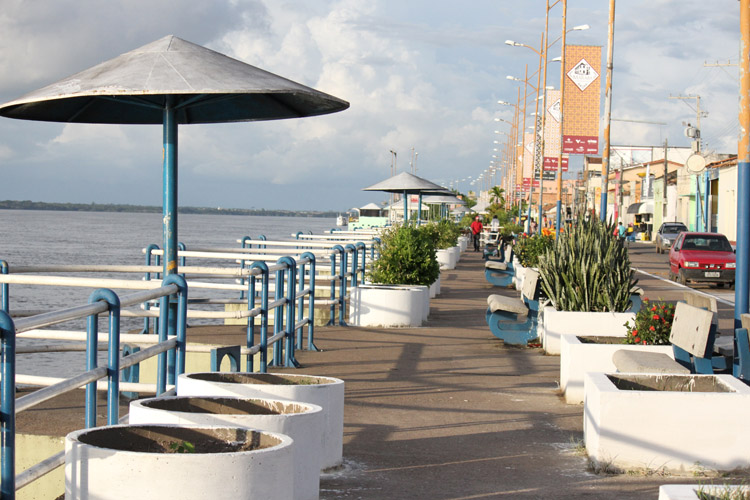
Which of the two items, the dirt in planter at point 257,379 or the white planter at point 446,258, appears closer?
the dirt in planter at point 257,379

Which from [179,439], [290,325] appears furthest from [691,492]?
[290,325]

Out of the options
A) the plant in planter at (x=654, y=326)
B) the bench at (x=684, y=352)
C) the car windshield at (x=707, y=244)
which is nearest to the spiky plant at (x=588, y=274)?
the plant in planter at (x=654, y=326)

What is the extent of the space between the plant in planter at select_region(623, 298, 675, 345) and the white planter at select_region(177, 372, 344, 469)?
3880 mm

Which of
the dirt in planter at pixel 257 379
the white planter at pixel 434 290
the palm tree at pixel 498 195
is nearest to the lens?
the dirt in planter at pixel 257 379

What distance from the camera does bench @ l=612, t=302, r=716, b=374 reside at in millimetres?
7338

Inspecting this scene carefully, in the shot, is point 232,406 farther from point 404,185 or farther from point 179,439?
point 404,185

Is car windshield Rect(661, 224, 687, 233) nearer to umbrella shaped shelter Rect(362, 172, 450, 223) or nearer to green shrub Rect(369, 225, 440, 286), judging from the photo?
umbrella shaped shelter Rect(362, 172, 450, 223)

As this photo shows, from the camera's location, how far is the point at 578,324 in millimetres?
11242

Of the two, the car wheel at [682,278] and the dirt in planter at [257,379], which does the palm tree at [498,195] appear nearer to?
the car wheel at [682,278]

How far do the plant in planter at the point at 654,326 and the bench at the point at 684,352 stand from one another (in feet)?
1.91

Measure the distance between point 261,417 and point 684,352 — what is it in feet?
15.1

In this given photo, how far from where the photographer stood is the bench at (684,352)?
734cm

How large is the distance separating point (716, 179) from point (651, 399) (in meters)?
56.9

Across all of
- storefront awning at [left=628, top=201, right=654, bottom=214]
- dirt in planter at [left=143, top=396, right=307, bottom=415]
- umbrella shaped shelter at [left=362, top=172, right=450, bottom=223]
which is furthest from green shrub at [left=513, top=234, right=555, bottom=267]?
storefront awning at [left=628, top=201, right=654, bottom=214]
